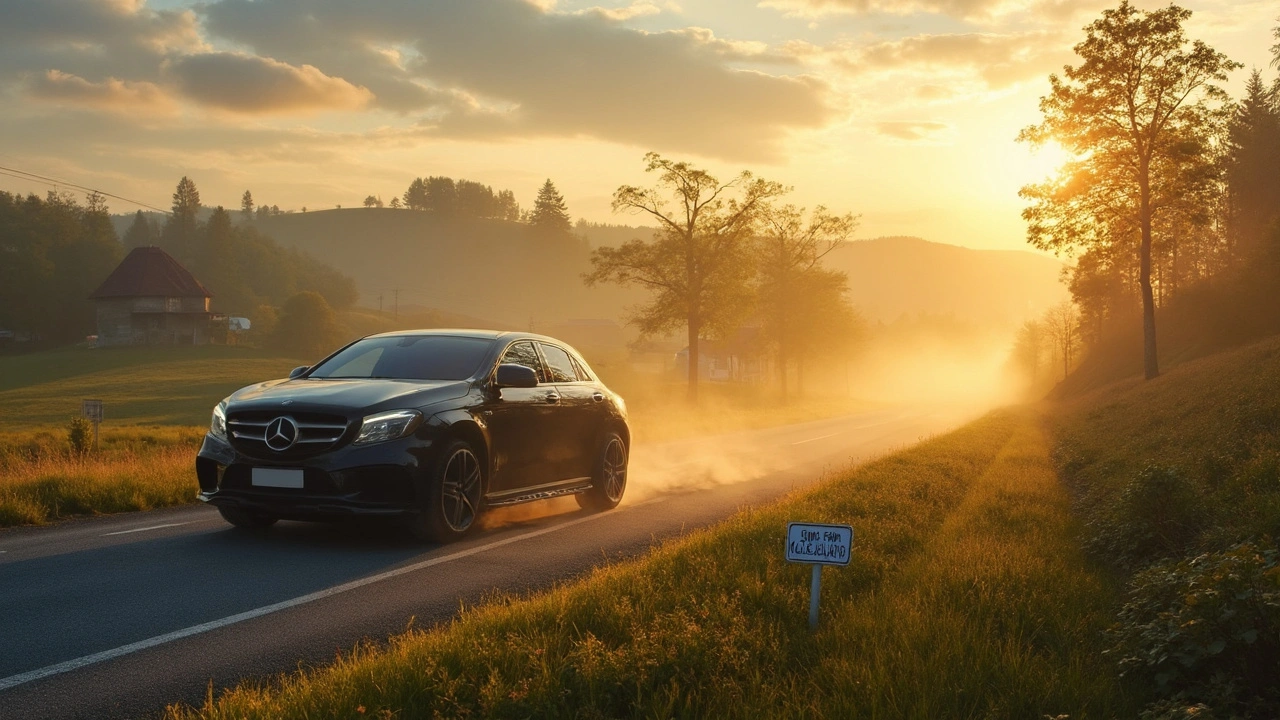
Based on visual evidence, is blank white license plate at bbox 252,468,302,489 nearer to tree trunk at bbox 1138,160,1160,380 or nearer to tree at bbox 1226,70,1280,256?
tree trunk at bbox 1138,160,1160,380

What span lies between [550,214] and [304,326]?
82.8m

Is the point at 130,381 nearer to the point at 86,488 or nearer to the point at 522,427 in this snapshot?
the point at 86,488

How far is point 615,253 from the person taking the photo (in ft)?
148

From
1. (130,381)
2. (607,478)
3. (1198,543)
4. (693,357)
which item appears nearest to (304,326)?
(130,381)

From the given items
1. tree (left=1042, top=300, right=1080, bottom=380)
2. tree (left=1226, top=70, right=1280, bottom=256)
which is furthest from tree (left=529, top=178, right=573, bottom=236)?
tree (left=1226, top=70, right=1280, bottom=256)

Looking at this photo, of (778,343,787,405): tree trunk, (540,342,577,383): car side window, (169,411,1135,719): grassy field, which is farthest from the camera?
(778,343,787,405): tree trunk

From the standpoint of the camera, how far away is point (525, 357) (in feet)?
33.0

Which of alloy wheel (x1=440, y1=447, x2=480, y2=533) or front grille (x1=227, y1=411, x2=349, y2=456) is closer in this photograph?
front grille (x1=227, y1=411, x2=349, y2=456)

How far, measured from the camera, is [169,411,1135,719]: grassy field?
3.84 meters

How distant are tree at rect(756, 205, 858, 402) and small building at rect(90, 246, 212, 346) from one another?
6553 cm

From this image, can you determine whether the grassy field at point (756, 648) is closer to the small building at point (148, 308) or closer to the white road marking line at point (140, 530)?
the white road marking line at point (140, 530)

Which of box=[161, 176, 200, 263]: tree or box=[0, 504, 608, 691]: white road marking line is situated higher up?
box=[161, 176, 200, 263]: tree

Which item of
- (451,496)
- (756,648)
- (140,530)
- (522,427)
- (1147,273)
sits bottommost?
(140,530)

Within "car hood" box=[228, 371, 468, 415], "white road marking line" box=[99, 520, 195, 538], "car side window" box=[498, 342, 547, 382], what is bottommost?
"white road marking line" box=[99, 520, 195, 538]
